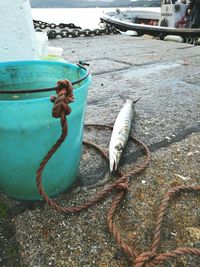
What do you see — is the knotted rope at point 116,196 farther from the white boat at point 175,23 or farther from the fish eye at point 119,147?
the white boat at point 175,23

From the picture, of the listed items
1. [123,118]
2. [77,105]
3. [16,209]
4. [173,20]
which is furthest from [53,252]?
[173,20]

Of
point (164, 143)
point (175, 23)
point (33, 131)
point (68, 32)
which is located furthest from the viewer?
point (175, 23)

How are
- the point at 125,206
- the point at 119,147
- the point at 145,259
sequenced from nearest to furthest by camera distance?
the point at 145,259
the point at 125,206
the point at 119,147

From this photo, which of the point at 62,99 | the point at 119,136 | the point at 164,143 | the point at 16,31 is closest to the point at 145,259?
the point at 62,99

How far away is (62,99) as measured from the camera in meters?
1.09

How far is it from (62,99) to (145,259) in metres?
0.85

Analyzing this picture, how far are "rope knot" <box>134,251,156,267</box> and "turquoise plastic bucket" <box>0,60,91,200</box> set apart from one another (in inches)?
26.9

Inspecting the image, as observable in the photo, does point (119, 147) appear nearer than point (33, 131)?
No

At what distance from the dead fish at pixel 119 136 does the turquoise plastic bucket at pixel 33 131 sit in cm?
35

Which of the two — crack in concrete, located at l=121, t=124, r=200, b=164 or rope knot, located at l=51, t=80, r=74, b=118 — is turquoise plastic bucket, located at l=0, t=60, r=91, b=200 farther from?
crack in concrete, located at l=121, t=124, r=200, b=164

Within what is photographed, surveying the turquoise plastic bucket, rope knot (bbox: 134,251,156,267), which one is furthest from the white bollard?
rope knot (bbox: 134,251,156,267)

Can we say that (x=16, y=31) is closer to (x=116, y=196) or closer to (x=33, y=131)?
(x=33, y=131)

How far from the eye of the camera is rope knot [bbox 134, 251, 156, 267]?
124 centimetres

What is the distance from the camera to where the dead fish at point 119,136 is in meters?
2.01
